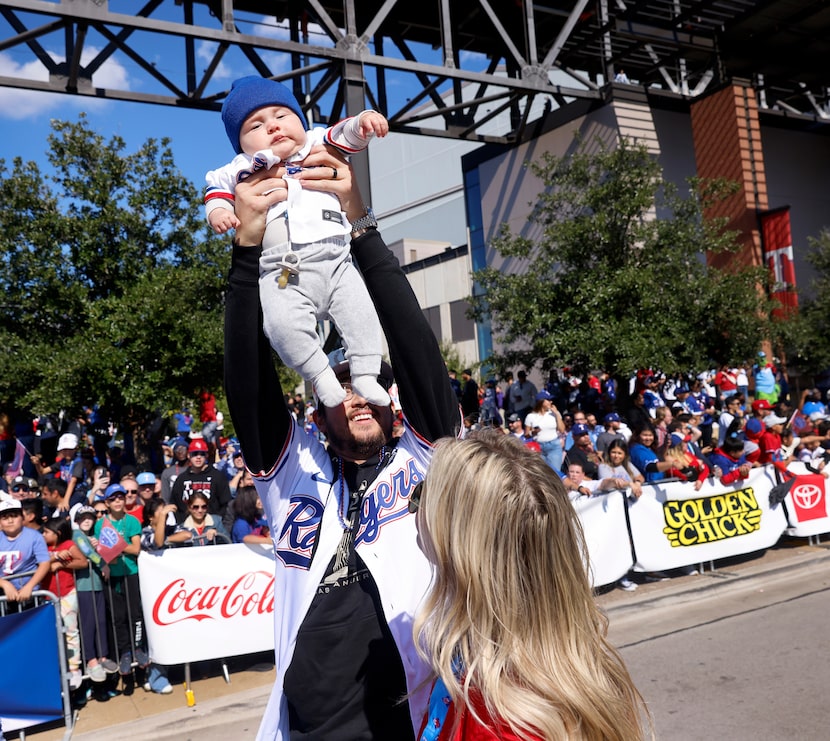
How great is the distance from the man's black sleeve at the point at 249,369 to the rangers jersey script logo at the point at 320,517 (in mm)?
167

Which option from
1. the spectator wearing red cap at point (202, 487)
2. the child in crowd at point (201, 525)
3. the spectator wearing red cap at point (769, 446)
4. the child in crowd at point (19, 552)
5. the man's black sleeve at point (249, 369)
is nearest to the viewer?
the man's black sleeve at point (249, 369)

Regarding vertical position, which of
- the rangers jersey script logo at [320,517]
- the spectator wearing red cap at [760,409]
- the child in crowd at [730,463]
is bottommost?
the child in crowd at [730,463]

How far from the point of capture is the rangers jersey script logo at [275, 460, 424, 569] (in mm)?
2018

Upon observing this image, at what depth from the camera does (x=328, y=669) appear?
191 centimetres

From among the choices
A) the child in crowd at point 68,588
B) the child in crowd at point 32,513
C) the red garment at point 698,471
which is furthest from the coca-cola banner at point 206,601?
the red garment at point 698,471

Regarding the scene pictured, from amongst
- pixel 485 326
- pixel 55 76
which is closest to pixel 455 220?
pixel 485 326

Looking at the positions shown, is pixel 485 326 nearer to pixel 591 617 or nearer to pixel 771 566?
pixel 771 566

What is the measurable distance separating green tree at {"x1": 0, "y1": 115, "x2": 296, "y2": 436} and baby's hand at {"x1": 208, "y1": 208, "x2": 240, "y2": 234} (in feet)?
29.1

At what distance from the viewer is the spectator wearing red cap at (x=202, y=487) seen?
25.9 feet

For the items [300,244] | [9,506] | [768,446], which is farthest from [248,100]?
[768,446]

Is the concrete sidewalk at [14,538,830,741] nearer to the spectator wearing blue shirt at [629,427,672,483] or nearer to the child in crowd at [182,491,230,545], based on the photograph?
the child in crowd at [182,491,230,545]

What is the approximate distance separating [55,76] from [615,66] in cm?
1264

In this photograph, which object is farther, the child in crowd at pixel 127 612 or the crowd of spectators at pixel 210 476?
the child in crowd at pixel 127 612

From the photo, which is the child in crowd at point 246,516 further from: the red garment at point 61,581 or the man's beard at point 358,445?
the man's beard at point 358,445
